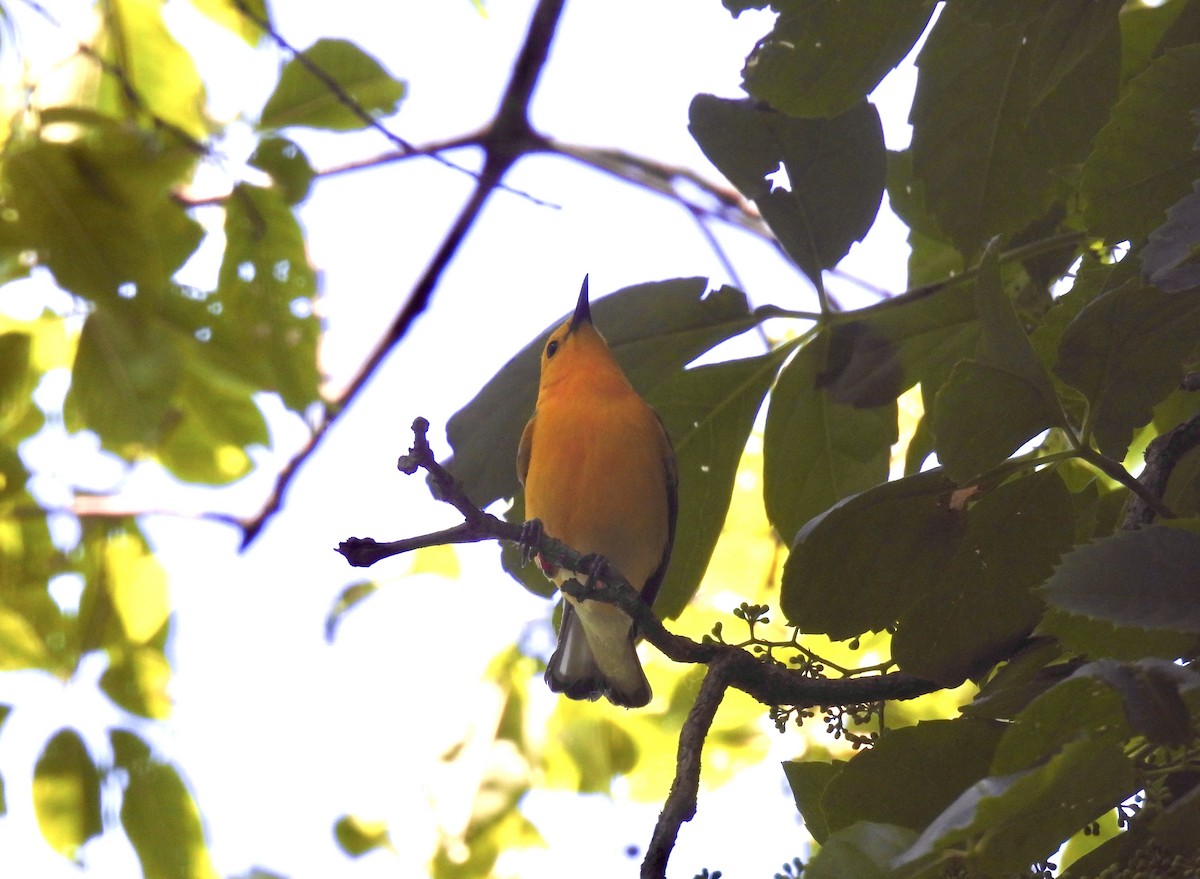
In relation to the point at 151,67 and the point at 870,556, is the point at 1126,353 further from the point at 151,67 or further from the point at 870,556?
the point at 151,67

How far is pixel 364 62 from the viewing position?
15.3ft


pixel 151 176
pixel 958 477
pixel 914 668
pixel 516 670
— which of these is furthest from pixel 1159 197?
pixel 516 670

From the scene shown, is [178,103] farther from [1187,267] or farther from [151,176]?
[1187,267]

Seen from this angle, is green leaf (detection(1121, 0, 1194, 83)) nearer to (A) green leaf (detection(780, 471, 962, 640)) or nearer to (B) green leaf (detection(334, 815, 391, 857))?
(A) green leaf (detection(780, 471, 962, 640))

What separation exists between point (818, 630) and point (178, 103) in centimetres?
346

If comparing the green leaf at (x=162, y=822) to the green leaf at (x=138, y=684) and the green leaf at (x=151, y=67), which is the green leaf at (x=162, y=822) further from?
the green leaf at (x=151, y=67)

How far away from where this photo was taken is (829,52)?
271 cm

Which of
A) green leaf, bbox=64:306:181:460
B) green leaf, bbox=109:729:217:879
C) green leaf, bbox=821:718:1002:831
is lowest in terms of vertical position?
green leaf, bbox=821:718:1002:831

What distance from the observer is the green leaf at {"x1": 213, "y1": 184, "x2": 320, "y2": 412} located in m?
4.39

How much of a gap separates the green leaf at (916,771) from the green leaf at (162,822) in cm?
270

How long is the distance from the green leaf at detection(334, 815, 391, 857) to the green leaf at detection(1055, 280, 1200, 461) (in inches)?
152

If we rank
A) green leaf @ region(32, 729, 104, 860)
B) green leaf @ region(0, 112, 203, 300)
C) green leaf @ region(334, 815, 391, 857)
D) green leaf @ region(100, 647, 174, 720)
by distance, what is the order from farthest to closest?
green leaf @ region(334, 815, 391, 857), green leaf @ region(100, 647, 174, 720), green leaf @ region(32, 729, 104, 860), green leaf @ region(0, 112, 203, 300)

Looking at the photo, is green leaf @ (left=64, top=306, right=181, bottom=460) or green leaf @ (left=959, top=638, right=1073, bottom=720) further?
green leaf @ (left=64, top=306, right=181, bottom=460)

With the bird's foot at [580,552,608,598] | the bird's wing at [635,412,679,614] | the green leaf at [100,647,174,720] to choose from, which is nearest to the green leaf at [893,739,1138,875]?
the bird's foot at [580,552,608,598]
